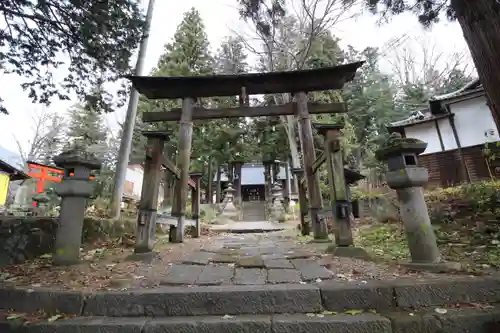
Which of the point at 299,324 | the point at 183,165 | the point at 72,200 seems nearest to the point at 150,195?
the point at 72,200

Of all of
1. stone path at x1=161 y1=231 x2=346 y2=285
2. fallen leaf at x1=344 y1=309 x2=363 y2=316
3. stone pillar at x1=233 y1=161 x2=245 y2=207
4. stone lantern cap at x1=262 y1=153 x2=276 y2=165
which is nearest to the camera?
fallen leaf at x1=344 y1=309 x2=363 y2=316

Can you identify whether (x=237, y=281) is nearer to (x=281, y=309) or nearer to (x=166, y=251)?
(x=281, y=309)

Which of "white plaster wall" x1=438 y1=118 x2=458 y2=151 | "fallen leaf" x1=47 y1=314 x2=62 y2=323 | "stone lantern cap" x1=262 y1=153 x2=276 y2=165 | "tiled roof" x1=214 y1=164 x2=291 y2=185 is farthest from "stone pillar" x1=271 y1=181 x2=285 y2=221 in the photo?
"fallen leaf" x1=47 y1=314 x2=62 y2=323

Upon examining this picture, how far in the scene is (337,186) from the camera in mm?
3967

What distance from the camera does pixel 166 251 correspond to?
4199 millimetres

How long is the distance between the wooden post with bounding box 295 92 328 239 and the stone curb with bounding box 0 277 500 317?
9.35ft

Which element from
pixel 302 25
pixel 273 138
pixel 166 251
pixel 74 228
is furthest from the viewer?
pixel 273 138

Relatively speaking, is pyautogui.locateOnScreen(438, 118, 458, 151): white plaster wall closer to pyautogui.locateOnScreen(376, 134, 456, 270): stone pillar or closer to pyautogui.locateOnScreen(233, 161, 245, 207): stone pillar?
pyautogui.locateOnScreen(233, 161, 245, 207): stone pillar

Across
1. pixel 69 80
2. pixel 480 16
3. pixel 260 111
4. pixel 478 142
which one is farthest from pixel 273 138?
pixel 480 16

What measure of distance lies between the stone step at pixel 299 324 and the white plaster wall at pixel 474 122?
14003mm

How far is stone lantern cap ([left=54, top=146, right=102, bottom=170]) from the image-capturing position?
321cm

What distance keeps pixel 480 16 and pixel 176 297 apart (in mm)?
4169

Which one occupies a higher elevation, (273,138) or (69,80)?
(273,138)

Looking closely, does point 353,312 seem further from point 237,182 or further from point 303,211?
point 237,182
